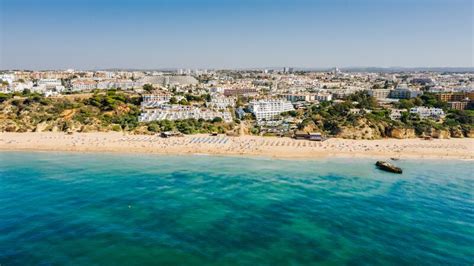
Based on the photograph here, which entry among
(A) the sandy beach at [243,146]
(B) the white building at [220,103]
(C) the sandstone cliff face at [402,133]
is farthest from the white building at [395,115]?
(B) the white building at [220,103]

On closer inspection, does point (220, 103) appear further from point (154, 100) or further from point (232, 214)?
point (232, 214)

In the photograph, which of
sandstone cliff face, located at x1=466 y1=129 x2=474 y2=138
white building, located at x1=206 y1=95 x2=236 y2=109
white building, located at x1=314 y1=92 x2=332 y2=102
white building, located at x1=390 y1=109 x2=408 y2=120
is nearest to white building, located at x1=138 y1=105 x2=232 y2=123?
white building, located at x1=206 y1=95 x2=236 y2=109

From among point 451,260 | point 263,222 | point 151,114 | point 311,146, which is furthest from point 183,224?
point 151,114

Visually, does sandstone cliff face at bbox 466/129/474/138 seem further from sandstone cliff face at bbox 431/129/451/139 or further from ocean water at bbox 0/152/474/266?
ocean water at bbox 0/152/474/266

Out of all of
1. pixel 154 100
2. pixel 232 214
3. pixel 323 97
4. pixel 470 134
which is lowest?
pixel 232 214

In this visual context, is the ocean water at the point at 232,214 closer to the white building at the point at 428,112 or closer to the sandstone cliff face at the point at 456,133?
the sandstone cliff face at the point at 456,133

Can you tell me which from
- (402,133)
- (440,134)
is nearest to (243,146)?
(402,133)
